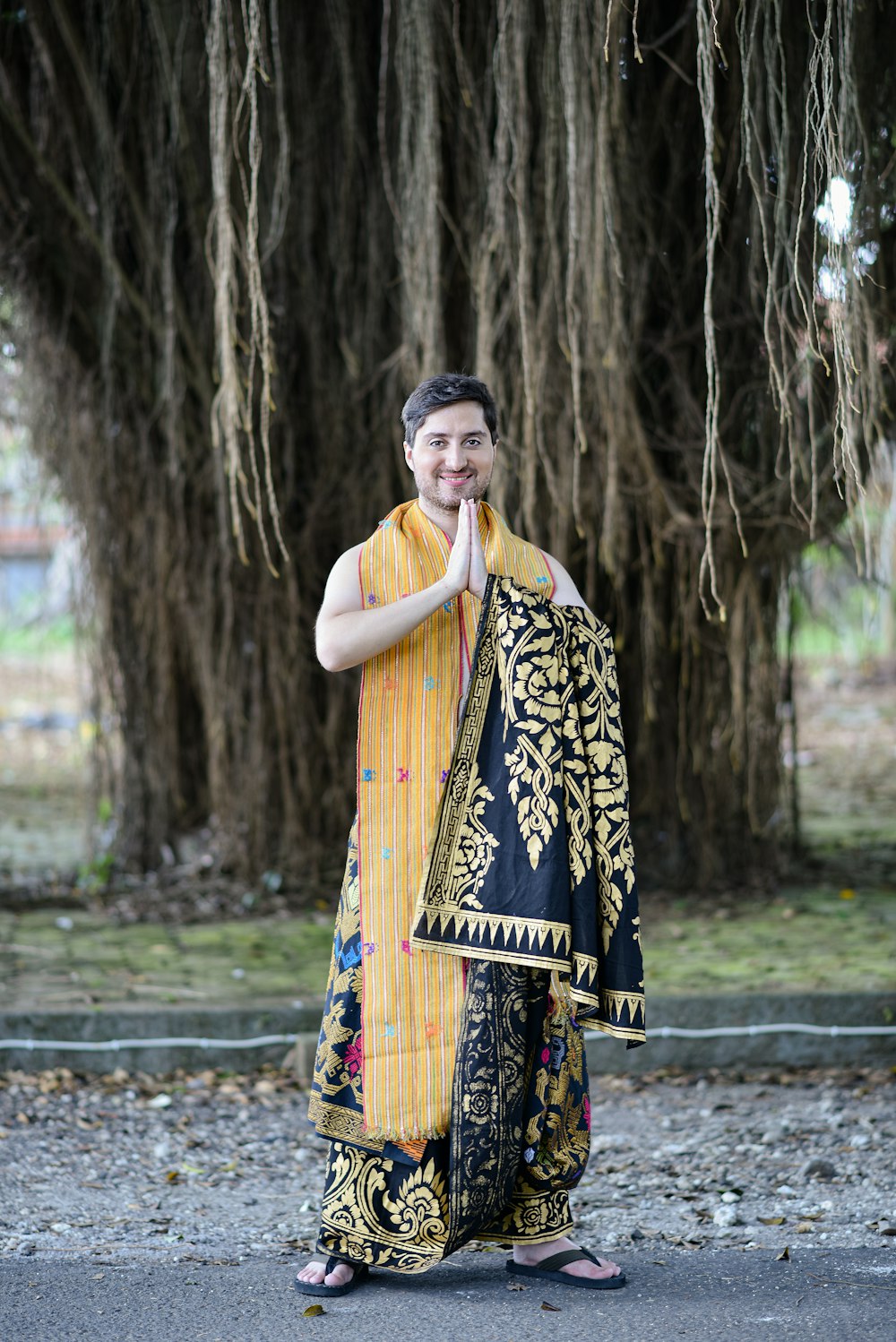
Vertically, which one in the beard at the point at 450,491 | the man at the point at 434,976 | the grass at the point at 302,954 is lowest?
the grass at the point at 302,954

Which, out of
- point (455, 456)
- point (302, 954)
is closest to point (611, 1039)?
point (302, 954)

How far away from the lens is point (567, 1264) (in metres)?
2.91

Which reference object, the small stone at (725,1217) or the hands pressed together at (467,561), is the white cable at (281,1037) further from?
the hands pressed together at (467,561)

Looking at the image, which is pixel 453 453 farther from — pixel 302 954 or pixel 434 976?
pixel 302 954

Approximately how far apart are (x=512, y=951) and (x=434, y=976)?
0.60ft

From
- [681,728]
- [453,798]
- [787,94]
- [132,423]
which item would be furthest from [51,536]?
[453,798]

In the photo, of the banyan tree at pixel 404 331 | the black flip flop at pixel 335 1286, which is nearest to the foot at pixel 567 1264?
the black flip flop at pixel 335 1286

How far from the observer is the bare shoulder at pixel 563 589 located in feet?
9.76

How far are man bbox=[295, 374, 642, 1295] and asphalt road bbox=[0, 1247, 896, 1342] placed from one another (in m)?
0.10

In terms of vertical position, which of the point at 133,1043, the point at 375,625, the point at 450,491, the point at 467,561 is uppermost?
the point at 450,491

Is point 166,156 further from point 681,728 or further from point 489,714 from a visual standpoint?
point 489,714

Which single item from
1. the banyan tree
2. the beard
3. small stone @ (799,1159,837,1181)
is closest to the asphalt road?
small stone @ (799,1159,837,1181)

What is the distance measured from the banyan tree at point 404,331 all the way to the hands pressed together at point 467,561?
3.28ft

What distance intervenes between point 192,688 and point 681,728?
2.33 metres
